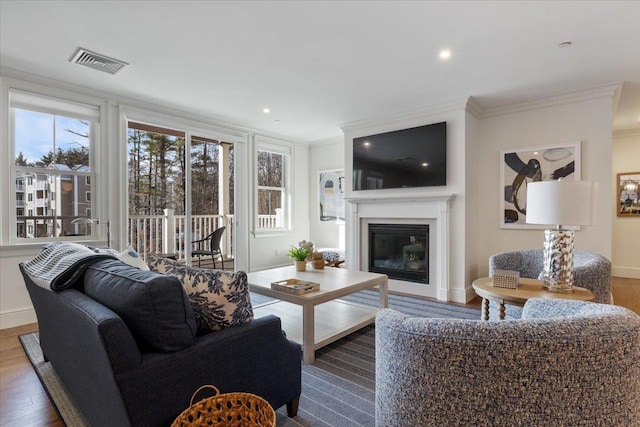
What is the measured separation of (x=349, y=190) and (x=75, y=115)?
11.5 ft

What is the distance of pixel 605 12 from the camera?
227 centimetres

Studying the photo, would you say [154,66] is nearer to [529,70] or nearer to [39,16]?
[39,16]

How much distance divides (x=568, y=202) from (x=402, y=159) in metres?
2.60

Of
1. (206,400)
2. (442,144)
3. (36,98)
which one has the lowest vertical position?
(206,400)

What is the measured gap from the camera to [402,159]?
176 inches

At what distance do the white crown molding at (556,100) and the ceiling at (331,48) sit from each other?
0.09 m

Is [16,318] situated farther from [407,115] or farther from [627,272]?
[627,272]

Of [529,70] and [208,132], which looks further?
[208,132]

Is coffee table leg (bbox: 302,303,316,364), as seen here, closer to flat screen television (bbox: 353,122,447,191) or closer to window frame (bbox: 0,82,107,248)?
flat screen television (bbox: 353,122,447,191)

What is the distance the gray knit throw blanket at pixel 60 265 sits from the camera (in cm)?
162

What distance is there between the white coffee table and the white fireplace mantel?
135cm

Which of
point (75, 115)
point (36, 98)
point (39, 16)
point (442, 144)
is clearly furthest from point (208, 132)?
point (442, 144)

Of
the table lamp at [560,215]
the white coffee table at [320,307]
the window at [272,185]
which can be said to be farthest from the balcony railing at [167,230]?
the table lamp at [560,215]

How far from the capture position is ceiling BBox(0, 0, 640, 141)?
88.7 inches
